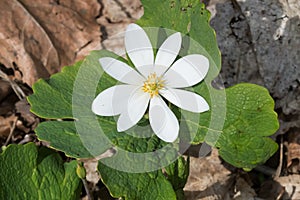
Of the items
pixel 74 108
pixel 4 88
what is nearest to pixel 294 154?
pixel 74 108

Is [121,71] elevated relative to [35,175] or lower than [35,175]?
elevated

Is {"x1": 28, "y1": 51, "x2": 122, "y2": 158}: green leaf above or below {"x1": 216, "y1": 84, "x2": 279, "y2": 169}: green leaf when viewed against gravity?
above

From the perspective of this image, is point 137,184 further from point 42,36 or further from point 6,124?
point 42,36

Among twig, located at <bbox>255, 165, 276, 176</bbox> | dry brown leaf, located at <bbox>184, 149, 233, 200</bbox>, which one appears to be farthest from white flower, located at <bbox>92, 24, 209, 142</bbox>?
twig, located at <bbox>255, 165, 276, 176</bbox>

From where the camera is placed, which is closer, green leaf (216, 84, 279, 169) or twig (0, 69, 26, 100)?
green leaf (216, 84, 279, 169)

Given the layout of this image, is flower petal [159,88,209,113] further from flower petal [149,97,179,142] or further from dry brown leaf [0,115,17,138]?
dry brown leaf [0,115,17,138]

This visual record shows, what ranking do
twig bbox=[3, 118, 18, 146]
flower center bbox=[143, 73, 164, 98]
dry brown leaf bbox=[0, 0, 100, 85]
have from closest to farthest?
1. flower center bbox=[143, 73, 164, 98]
2. twig bbox=[3, 118, 18, 146]
3. dry brown leaf bbox=[0, 0, 100, 85]

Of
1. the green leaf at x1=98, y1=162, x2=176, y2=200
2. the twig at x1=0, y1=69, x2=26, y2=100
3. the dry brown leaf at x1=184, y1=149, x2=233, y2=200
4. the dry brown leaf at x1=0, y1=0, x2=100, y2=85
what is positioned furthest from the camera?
the dry brown leaf at x1=0, y1=0, x2=100, y2=85
